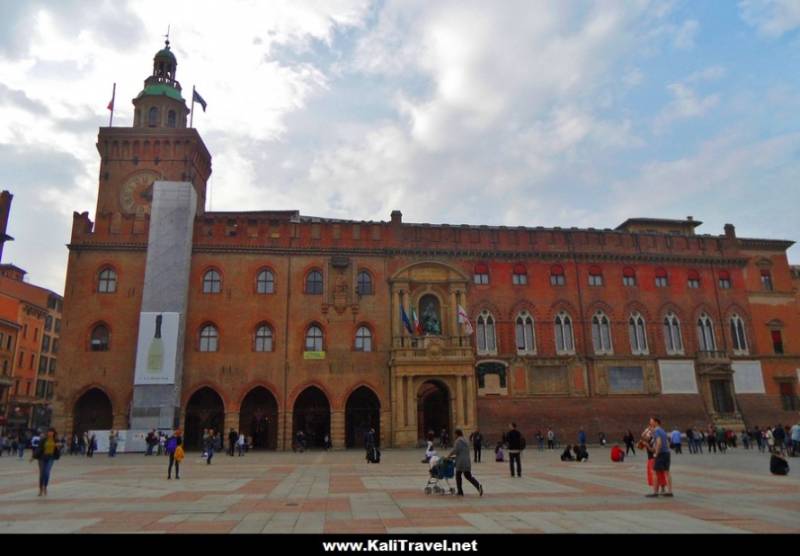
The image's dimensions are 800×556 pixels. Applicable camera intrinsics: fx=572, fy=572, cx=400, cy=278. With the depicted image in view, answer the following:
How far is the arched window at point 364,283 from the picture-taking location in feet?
138

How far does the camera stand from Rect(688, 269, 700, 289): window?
4628 cm

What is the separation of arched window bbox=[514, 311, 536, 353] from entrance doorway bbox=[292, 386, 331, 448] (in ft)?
48.6

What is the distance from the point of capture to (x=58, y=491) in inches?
631

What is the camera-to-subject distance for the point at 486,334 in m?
42.3

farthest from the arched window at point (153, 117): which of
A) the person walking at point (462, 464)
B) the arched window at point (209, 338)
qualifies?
the person walking at point (462, 464)

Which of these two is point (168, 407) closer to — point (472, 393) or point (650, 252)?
point (472, 393)

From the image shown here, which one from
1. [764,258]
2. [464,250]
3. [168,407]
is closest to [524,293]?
[464,250]

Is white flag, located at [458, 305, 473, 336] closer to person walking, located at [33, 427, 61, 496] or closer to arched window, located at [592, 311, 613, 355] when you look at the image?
arched window, located at [592, 311, 613, 355]

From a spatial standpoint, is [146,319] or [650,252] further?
[650,252]

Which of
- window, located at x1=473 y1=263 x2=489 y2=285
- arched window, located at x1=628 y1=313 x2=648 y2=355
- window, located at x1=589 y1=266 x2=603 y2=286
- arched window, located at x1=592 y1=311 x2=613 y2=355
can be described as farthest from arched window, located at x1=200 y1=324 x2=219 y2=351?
arched window, located at x1=628 y1=313 x2=648 y2=355

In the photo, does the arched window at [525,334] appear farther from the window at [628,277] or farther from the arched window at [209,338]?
the arched window at [209,338]
